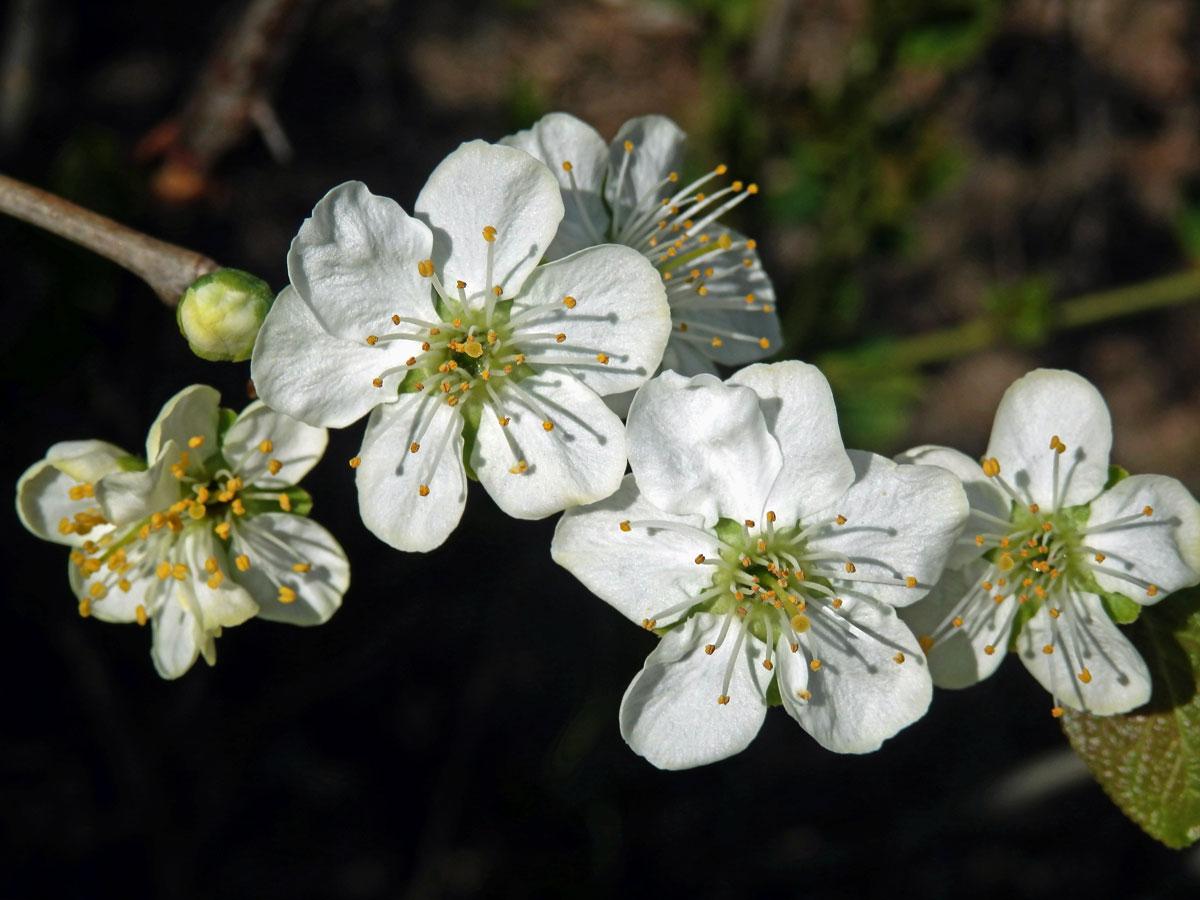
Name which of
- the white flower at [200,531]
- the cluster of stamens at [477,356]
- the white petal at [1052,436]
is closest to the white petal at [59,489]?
the white flower at [200,531]

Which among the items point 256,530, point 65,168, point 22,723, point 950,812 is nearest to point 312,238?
point 256,530

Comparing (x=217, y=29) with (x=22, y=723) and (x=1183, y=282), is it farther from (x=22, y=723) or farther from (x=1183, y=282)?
(x=1183, y=282)

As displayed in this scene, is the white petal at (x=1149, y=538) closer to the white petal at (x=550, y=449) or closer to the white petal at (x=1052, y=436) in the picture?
the white petal at (x=1052, y=436)

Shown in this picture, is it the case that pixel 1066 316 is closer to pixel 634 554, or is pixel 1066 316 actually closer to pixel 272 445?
pixel 634 554

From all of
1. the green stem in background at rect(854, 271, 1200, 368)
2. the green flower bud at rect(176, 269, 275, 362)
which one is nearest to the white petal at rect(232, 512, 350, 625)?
the green flower bud at rect(176, 269, 275, 362)

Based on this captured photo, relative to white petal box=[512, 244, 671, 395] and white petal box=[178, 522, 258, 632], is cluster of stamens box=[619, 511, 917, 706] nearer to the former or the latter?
white petal box=[512, 244, 671, 395]
